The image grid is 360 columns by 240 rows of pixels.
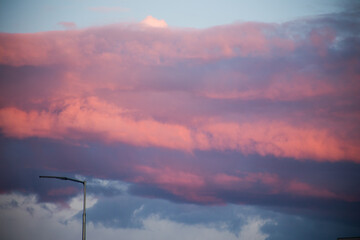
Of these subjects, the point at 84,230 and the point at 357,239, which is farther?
the point at 357,239

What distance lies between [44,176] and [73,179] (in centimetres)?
315

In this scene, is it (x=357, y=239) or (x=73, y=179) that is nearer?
(x=73, y=179)

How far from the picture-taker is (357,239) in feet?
262

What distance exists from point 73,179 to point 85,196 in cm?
417

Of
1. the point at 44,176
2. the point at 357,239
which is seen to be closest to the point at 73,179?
the point at 44,176

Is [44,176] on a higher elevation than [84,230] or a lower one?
higher

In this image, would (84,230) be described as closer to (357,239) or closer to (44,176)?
(44,176)

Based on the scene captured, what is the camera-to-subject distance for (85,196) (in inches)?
1855

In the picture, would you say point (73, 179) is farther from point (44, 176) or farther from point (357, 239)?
point (357, 239)

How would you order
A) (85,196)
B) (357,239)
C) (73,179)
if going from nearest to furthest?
(73,179) < (85,196) < (357,239)

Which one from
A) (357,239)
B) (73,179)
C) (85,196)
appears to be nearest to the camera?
(73,179)

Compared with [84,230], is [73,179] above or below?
above

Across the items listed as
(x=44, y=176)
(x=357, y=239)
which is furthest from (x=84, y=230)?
(x=357, y=239)

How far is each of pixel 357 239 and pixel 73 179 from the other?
54.3 metres
